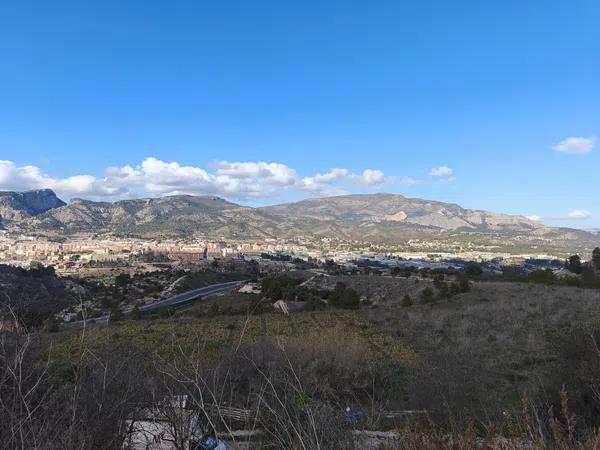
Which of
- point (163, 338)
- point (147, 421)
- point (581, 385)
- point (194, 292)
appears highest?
point (147, 421)

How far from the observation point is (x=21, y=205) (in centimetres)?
17900

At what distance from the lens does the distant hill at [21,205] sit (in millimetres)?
171750

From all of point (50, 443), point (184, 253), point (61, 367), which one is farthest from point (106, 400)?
point (184, 253)

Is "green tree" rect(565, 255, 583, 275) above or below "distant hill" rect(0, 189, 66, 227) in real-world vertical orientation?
below

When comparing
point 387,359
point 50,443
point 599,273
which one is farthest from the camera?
point 599,273

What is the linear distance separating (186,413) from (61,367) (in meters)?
2.50

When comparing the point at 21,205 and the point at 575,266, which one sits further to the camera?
the point at 21,205

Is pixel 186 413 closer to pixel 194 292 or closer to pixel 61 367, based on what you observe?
pixel 61 367

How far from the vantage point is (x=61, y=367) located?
5055 millimetres

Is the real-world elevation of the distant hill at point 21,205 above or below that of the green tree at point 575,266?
above

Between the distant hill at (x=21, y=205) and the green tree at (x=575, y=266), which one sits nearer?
the green tree at (x=575, y=266)

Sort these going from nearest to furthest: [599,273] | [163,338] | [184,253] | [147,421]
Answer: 1. [147,421]
2. [163,338]
3. [599,273]
4. [184,253]

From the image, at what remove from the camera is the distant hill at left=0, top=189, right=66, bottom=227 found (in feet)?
563

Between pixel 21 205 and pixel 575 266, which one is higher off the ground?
pixel 21 205
